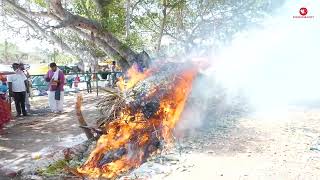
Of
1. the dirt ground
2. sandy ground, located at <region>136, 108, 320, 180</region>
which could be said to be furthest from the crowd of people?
sandy ground, located at <region>136, 108, 320, 180</region>

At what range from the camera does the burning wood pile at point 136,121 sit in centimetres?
613

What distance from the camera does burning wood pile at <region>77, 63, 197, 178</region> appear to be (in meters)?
6.13

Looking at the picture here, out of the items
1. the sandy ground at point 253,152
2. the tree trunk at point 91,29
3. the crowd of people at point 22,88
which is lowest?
the sandy ground at point 253,152

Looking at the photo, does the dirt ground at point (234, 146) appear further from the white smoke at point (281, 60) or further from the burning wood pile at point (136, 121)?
the white smoke at point (281, 60)

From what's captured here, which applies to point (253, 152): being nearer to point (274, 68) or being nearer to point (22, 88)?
point (22, 88)

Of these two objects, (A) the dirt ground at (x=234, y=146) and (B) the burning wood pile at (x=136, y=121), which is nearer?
(A) the dirt ground at (x=234, y=146)

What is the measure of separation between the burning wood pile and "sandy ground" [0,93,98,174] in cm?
113

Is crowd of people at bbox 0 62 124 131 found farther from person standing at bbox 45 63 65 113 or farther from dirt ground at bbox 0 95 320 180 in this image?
dirt ground at bbox 0 95 320 180

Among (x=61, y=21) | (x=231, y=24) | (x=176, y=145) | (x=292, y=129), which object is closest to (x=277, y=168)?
(x=176, y=145)

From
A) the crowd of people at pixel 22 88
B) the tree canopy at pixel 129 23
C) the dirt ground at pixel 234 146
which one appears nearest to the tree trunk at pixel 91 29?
the tree canopy at pixel 129 23

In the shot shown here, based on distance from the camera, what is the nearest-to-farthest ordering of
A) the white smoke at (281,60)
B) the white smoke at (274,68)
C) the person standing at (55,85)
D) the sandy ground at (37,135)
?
the sandy ground at (37,135)
the white smoke at (274,68)
the person standing at (55,85)
the white smoke at (281,60)

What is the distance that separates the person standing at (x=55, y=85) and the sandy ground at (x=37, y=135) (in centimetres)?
36

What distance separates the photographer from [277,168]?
16.9ft

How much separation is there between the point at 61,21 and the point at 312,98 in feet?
26.6
